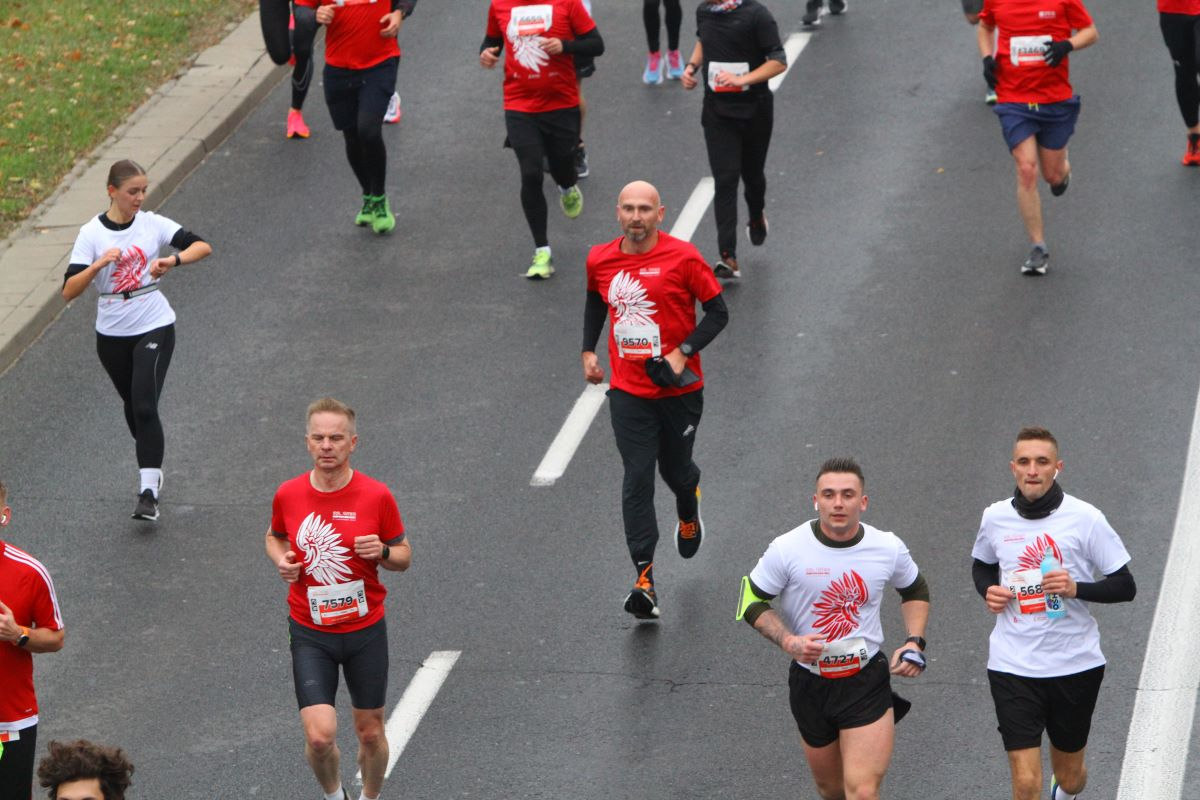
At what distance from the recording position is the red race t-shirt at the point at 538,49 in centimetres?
1355

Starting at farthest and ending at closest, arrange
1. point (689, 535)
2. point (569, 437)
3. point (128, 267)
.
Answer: point (569, 437) < point (128, 267) < point (689, 535)

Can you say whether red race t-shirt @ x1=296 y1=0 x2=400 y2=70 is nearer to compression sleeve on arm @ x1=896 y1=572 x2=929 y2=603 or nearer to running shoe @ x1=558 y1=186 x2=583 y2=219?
running shoe @ x1=558 y1=186 x2=583 y2=219

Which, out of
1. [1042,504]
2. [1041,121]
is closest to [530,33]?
[1041,121]

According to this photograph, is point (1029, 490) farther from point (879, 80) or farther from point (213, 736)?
point (879, 80)

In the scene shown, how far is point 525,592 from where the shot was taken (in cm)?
1015

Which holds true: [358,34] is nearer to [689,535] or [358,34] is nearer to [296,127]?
[296,127]

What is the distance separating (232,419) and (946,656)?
505cm

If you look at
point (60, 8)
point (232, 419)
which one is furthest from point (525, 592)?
point (60, 8)

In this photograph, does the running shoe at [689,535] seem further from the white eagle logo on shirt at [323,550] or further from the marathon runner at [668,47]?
the marathon runner at [668,47]

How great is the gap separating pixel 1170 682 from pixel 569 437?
4.14 m

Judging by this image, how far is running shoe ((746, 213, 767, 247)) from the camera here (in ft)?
45.8

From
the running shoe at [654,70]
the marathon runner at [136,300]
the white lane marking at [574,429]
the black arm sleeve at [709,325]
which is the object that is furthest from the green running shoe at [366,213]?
the black arm sleeve at [709,325]

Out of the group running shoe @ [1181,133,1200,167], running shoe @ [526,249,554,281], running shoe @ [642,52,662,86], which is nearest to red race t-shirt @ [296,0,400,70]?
running shoe @ [526,249,554,281]

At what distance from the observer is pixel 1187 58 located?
14.8 meters
